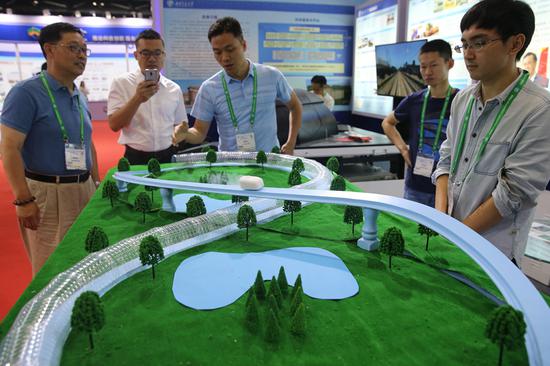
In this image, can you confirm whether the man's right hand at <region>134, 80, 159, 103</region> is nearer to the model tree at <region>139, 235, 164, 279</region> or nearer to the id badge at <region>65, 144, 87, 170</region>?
the id badge at <region>65, 144, 87, 170</region>

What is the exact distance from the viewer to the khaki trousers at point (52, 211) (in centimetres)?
231

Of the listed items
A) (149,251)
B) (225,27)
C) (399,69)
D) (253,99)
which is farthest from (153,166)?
(399,69)

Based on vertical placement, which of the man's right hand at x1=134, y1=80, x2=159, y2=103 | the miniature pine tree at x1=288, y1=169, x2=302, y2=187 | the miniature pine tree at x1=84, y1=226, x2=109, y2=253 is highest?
the man's right hand at x1=134, y1=80, x2=159, y2=103

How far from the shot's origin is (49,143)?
2250mm

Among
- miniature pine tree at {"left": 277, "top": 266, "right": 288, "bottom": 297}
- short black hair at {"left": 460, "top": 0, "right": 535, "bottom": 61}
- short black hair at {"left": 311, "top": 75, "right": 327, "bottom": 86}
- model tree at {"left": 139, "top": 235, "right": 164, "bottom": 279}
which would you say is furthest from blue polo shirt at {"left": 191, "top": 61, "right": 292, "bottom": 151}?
short black hair at {"left": 311, "top": 75, "right": 327, "bottom": 86}

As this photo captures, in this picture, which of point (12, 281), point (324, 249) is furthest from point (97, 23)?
point (324, 249)

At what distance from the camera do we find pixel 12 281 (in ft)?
10.5

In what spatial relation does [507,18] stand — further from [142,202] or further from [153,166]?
[153,166]

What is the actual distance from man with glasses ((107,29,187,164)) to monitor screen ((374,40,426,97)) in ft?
8.73

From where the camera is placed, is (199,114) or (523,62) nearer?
(199,114)

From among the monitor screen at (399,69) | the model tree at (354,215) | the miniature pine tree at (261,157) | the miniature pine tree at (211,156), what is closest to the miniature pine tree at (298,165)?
the miniature pine tree at (261,157)

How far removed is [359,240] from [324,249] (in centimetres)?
13

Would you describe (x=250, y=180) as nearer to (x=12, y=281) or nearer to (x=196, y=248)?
(x=196, y=248)

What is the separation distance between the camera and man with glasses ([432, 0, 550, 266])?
134 centimetres
